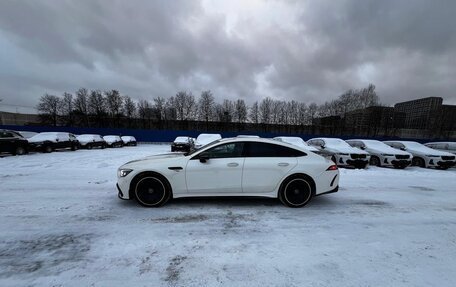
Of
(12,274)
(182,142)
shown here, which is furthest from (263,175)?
(182,142)

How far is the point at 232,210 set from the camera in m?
4.41

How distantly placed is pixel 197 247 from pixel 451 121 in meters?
74.4

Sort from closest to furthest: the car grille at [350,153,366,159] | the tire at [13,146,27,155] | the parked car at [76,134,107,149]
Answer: the car grille at [350,153,366,159] → the tire at [13,146,27,155] → the parked car at [76,134,107,149]

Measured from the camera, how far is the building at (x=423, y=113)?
56.6 meters

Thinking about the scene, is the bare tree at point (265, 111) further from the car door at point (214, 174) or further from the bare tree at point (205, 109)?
the car door at point (214, 174)

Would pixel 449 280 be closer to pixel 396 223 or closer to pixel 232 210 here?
pixel 396 223

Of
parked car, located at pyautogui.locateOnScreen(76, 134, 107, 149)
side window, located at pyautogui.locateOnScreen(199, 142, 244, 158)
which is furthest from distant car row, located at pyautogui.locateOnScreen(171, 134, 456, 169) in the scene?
parked car, located at pyautogui.locateOnScreen(76, 134, 107, 149)

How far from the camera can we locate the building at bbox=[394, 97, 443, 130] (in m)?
56.6

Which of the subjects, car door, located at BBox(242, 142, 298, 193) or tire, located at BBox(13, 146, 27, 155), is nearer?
A: car door, located at BBox(242, 142, 298, 193)

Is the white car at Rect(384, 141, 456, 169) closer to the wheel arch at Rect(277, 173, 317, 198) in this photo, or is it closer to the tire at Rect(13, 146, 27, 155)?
the wheel arch at Rect(277, 173, 317, 198)

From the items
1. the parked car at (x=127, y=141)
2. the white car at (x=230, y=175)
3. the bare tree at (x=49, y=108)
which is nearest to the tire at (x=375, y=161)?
the white car at (x=230, y=175)

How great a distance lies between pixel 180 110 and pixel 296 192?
57.0m

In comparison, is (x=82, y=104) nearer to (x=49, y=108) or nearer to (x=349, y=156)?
(x=49, y=108)

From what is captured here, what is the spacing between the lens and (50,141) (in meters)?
15.1
